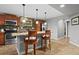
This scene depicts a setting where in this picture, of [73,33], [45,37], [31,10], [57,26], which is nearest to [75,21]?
[73,33]

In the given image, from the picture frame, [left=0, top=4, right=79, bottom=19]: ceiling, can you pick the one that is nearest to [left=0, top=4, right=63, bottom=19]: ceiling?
[left=0, top=4, right=79, bottom=19]: ceiling

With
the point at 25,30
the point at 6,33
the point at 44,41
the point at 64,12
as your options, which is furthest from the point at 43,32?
the point at 6,33

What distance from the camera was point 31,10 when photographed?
259 centimetres

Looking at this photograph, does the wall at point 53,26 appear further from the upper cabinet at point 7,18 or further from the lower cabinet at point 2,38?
the lower cabinet at point 2,38

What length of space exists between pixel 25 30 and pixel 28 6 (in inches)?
22.0

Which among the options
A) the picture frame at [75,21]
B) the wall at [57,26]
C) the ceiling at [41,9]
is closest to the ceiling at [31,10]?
the ceiling at [41,9]

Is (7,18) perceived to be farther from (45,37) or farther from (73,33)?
(73,33)

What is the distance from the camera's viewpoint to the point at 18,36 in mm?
2703

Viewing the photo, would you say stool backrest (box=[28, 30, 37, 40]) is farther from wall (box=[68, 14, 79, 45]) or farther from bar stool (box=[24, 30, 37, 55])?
wall (box=[68, 14, 79, 45])

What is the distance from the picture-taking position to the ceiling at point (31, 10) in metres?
2.52

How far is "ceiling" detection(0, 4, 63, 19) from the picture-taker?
8.25ft

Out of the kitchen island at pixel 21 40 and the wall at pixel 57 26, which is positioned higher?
the wall at pixel 57 26

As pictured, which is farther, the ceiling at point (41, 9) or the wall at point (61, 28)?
the wall at point (61, 28)
